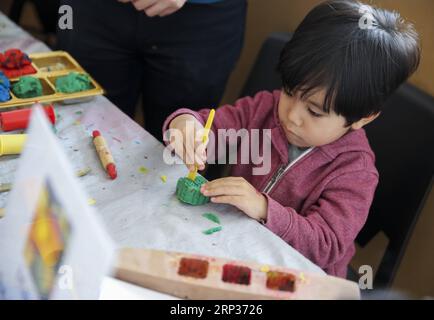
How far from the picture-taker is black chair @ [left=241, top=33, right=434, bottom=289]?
968 millimetres

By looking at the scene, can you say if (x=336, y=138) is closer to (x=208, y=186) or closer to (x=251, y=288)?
(x=208, y=186)

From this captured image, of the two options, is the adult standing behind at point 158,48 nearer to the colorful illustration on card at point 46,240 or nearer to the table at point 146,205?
the table at point 146,205

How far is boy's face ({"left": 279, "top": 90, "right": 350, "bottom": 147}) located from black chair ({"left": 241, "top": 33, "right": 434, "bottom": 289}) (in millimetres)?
208

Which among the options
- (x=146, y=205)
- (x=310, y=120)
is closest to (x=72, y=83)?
(x=146, y=205)

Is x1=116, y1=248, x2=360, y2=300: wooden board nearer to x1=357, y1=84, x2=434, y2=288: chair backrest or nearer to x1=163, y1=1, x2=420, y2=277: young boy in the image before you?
x1=163, y1=1, x2=420, y2=277: young boy

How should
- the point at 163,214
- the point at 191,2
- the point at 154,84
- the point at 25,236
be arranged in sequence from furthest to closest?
1. the point at 154,84
2. the point at 191,2
3. the point at 163,214
4. the point at 25,236

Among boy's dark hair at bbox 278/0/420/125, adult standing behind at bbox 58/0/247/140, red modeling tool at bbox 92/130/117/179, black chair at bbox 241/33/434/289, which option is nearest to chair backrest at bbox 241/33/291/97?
adult standing behind at bbox 58/0/247/140

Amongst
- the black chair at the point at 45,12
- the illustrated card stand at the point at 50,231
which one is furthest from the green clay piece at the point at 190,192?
the black chair at the point at 45,12

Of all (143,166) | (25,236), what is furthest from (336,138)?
(25,236)

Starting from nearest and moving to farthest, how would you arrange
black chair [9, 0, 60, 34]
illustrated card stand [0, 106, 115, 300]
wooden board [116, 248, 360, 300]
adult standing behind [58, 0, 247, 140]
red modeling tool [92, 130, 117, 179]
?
illustrated card stand [0, 106, 115, 300], wooden board [116, 248, 360, 300], red modeling tool [92, 130, 117, 179], adult standing behind [58, 0, 247, 140], black chair [9, 0, 60, 34]

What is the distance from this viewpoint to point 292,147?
0.92 meters

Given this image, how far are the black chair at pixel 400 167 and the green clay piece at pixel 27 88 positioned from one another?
66 cm

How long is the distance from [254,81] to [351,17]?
18.4 inches

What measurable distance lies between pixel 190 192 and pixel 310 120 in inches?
9.2
